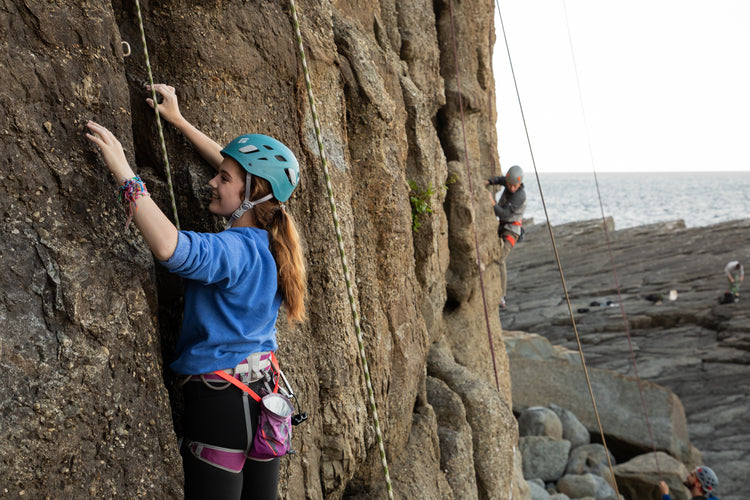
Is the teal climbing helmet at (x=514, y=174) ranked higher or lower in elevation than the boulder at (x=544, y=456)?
higher

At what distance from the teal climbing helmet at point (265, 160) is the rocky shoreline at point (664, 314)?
529 inches

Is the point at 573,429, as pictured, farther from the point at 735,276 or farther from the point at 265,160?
the point at 265,160

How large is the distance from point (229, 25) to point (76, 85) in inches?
53.6

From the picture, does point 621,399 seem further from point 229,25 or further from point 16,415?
point 16,415

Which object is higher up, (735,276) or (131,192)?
(131,192)

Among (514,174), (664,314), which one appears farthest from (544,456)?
(664,314)

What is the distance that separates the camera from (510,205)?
443 inches

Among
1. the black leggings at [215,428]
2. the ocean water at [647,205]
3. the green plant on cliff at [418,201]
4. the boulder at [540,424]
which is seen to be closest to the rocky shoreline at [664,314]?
the boulder at [540,424]

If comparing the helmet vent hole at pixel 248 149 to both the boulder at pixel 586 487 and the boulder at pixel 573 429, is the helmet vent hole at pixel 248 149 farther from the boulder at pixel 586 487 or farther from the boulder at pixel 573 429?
the boulder at pixel 573 429

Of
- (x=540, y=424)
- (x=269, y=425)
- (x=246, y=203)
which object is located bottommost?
(x=540, y=424)

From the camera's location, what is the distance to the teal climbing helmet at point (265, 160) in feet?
9.93

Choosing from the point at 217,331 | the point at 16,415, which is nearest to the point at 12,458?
the point at 16,415

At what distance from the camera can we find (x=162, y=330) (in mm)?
3441

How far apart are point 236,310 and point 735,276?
24.4 meters
